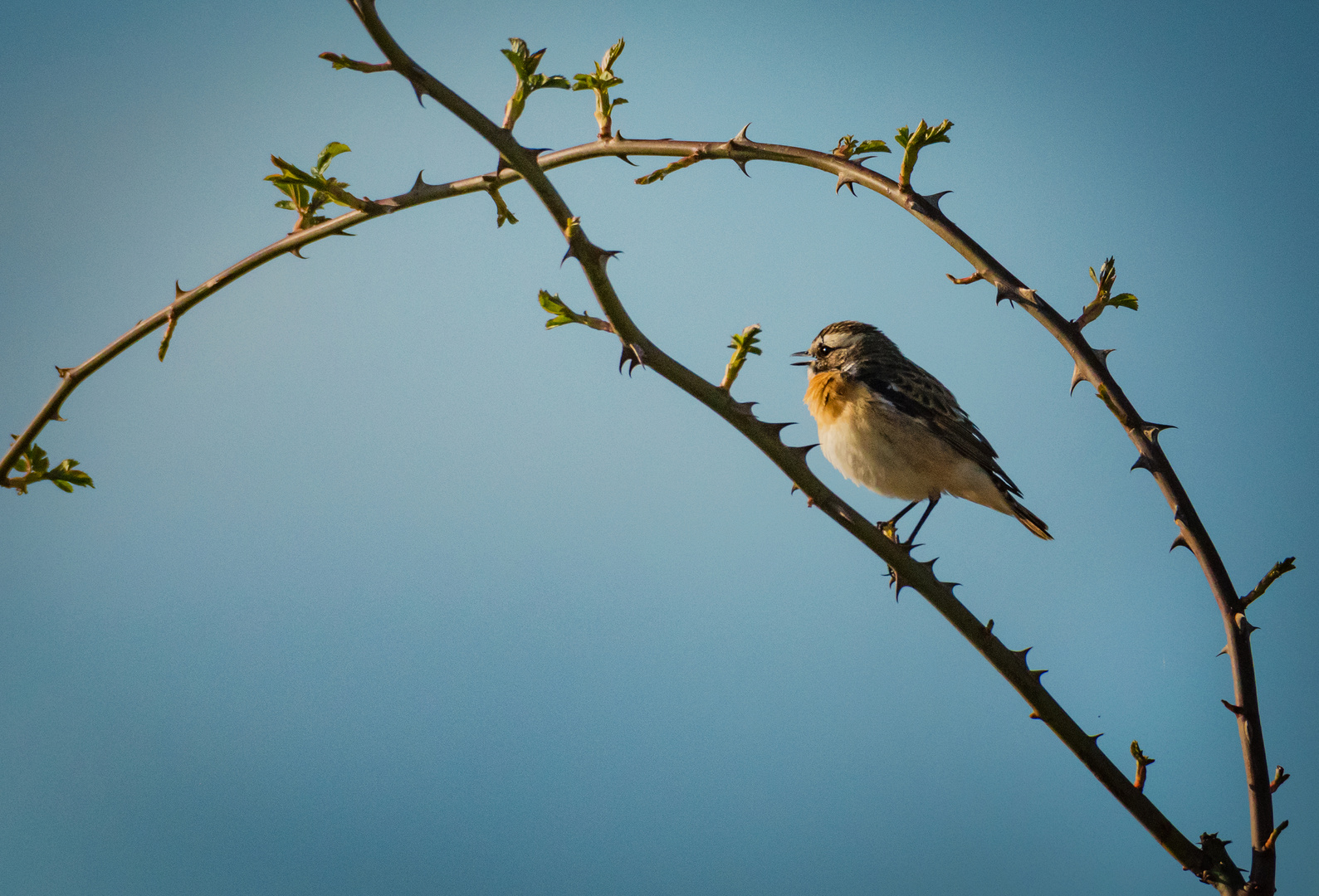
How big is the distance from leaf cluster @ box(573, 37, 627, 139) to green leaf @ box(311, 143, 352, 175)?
0.23m

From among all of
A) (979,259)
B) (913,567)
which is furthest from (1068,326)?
(913,567)

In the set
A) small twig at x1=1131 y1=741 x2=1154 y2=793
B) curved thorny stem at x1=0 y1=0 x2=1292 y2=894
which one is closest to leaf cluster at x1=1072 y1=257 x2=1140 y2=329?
curved thorny stem at x1=0 y1=0 x2=1292 y2=894

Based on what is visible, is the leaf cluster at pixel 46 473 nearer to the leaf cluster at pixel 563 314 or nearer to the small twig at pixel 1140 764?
the leaf cluster at pixel 563 314

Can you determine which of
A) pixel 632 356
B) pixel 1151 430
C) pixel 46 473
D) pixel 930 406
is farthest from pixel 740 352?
pixel 930 406

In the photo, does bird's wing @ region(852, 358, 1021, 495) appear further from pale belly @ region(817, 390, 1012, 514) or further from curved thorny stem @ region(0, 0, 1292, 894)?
curved thorny stem @ region(0, 0, 1292, 894)

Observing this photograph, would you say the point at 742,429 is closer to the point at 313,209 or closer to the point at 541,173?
the point at 541,173

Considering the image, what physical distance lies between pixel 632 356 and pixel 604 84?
0.28m

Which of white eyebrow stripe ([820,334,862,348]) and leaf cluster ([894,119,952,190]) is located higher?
white eyebrow stripe ([820,334,862,348])

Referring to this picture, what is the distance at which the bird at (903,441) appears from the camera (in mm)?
1601

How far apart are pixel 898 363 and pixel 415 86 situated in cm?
128

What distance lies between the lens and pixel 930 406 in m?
1.68

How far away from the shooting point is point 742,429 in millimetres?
739

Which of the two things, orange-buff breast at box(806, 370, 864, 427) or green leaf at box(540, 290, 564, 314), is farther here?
orange-buff breast at box(806, 370, 864, 427)

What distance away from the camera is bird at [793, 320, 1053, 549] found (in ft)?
5.25
